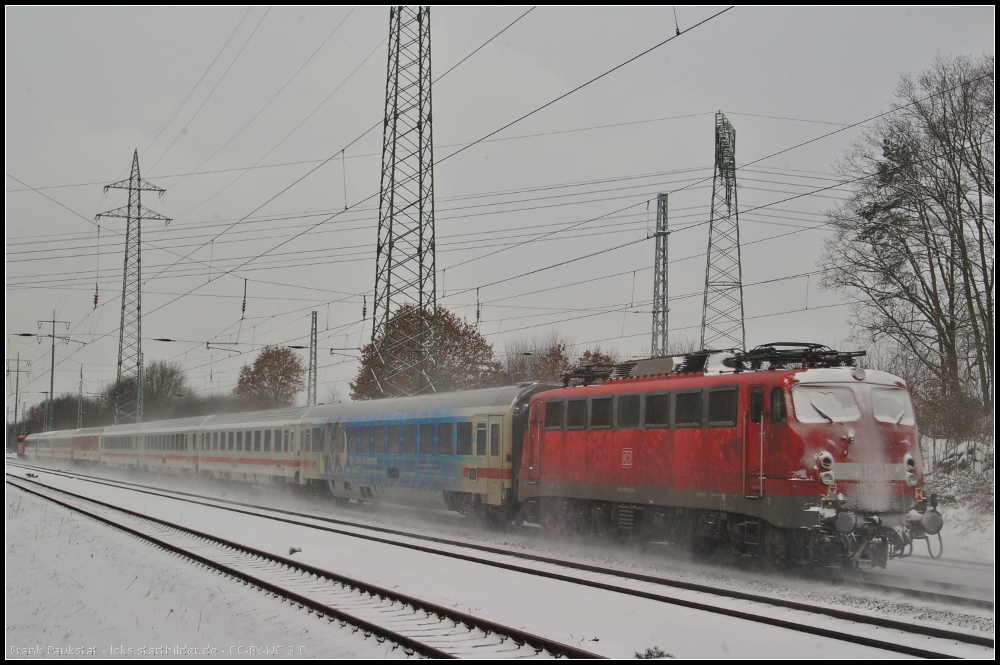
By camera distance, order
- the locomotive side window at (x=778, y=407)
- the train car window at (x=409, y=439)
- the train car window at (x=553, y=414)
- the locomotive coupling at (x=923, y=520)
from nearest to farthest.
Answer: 1. the locomotive coupling at (x=923, y=520)
2. the locomotive side window at (x=778, y=407)
3. the train car window at (x=553, y=414)
4. the train car window at (x=409, y=439)

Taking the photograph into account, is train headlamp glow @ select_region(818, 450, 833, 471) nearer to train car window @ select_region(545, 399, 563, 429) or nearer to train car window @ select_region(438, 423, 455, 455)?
train car window @ select_region(545, 399, 563, 429)

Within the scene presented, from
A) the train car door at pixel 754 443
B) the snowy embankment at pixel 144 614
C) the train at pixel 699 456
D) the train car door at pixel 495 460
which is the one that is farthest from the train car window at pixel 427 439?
the train car door at pixel 754 443

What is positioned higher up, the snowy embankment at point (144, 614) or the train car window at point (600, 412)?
the train car window at point (600, 412)

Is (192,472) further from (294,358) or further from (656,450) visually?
(294,358)

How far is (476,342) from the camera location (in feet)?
217

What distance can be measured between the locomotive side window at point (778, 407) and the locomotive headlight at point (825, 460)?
2.50 feet

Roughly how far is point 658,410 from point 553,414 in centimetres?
349

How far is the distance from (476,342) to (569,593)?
53590 millimetres

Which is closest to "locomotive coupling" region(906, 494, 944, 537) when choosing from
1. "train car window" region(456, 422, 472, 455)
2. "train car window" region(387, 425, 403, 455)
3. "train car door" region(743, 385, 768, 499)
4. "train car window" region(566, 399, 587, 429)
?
"train car door" region(743, 385, 768, 499)

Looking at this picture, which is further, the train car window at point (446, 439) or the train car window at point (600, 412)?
the train car window at point (446, 439)

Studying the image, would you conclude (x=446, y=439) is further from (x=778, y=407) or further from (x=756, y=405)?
(x=778, y=407)

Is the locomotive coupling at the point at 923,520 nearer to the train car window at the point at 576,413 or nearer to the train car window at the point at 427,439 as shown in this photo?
the train car window at the point at 576,413

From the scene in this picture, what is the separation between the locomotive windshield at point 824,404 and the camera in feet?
45.5

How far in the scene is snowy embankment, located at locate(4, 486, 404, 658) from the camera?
9.47 m
